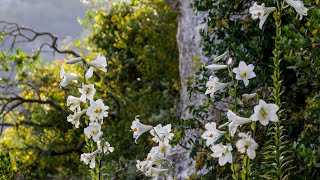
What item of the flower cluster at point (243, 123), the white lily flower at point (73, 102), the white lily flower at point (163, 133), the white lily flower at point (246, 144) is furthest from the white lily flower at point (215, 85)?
the white lily flower at point (73, 102)

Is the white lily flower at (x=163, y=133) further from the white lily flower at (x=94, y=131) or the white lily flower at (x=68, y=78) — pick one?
the white lily flower at (x=68, y=78)

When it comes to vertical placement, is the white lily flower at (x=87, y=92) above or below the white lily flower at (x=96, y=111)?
above

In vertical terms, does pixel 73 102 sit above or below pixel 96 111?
above

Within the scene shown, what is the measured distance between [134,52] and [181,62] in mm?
2479

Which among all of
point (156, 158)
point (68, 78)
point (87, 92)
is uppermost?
point (68, 78)

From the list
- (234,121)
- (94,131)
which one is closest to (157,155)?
(94,131)

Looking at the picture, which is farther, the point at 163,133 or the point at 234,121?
the point at 163,133

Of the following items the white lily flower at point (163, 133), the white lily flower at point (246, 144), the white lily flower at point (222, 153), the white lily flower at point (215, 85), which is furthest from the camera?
the white lily flower at point (163, 133)

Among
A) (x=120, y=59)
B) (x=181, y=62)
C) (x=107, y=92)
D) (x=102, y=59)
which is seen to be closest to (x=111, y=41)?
(x=120, y=59)

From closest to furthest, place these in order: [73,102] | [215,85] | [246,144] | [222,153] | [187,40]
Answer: [246,144]
[222,153]
[215,85]
[73,102]
[187,40]

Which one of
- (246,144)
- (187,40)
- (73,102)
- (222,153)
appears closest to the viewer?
(246,144)

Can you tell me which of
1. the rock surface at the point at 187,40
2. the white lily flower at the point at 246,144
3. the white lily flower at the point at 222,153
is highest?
the rock surface at the point at 187,40

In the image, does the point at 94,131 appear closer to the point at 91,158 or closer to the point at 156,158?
the point at 91,158

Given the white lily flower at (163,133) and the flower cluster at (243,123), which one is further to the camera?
the white lily flower at (163,133)
